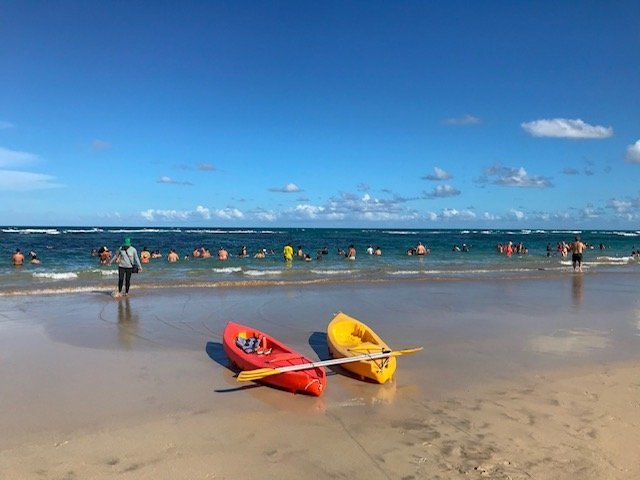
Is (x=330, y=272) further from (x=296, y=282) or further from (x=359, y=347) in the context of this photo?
(x=359, y=347)

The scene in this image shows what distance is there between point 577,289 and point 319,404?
15.1 metres

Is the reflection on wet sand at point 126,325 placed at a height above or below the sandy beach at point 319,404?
above

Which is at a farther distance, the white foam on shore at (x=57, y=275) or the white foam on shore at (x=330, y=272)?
the white foam on shore at (x=330, y=272)

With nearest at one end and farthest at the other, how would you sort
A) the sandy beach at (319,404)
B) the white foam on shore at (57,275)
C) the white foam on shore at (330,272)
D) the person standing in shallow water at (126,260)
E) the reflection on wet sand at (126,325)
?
the sandy beach at (319,404) < the reflection on wet sand at (126,325) < the person standing in shallow water at (126,260) < the white foam on shore at (57,275) < the white foam on shore at (330,272)

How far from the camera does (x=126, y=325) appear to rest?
11.2 metres

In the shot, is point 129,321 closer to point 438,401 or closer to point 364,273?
point 438,401

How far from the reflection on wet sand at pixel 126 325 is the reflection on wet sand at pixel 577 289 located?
11.7m

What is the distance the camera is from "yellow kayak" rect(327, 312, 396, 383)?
7.34 m

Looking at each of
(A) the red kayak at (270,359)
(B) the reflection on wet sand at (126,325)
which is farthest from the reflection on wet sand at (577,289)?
(B) the reflection on wet sand at (126,325)

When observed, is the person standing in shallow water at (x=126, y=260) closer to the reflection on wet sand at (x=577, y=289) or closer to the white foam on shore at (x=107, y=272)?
the white foam on shore at (x=107, y=272)

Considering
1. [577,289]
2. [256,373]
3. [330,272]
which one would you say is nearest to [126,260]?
[256,373]

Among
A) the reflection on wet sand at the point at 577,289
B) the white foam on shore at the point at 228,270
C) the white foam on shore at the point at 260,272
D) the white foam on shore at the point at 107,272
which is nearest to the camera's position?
the reflection on wet sand at the point at 577,289

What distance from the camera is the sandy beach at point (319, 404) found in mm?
4953

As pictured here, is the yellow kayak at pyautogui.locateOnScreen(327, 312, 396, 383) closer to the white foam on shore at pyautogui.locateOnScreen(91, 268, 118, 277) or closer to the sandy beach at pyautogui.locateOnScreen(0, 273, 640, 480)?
the sandy beach at pyautogui.locateOnScreen(0, 273, 640, 480)
